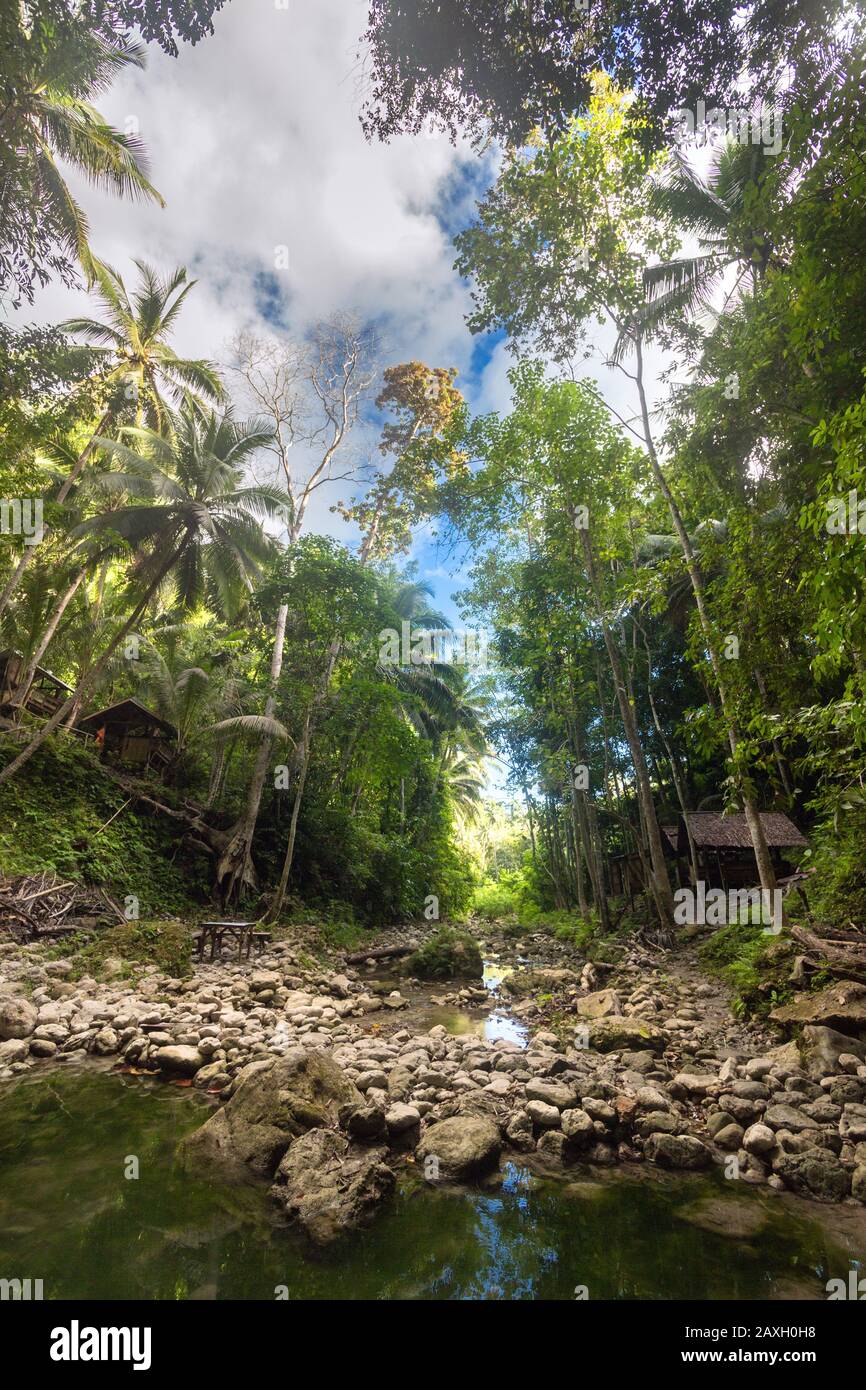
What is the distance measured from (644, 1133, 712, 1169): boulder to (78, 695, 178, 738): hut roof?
17.1 metres

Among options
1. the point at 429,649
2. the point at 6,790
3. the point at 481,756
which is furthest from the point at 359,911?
the point at 481,756

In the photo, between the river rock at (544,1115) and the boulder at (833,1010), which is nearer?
the river rock at (544,1115)

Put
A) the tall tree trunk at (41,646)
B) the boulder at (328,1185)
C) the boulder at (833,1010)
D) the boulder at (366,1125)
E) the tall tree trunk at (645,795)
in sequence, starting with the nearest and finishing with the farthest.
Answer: the boulder at (328,1185) → the boulder at (366,1125) → the boulder at (833,1010) → the tall tree trunk at (645,795) → the tall tree trunk at (41,646)

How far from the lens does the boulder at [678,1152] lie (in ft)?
13.0

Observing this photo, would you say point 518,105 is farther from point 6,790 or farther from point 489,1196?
point 6,790

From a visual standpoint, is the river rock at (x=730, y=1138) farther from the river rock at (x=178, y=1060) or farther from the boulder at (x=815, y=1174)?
the river rock at (x=178, y=1060)

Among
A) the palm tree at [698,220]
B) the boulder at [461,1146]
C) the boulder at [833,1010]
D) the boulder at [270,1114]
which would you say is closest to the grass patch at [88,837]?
the boulder at [270,1114]

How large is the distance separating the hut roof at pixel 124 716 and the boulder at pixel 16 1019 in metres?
12.5

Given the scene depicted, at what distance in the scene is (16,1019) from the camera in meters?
5.95

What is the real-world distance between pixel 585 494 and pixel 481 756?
2016 centimetres

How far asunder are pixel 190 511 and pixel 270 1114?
45.1 feet

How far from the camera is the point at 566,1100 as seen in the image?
466 centimetres

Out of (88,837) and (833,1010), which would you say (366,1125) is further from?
(88,837)

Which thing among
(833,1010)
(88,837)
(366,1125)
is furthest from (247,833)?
(833,1010)
